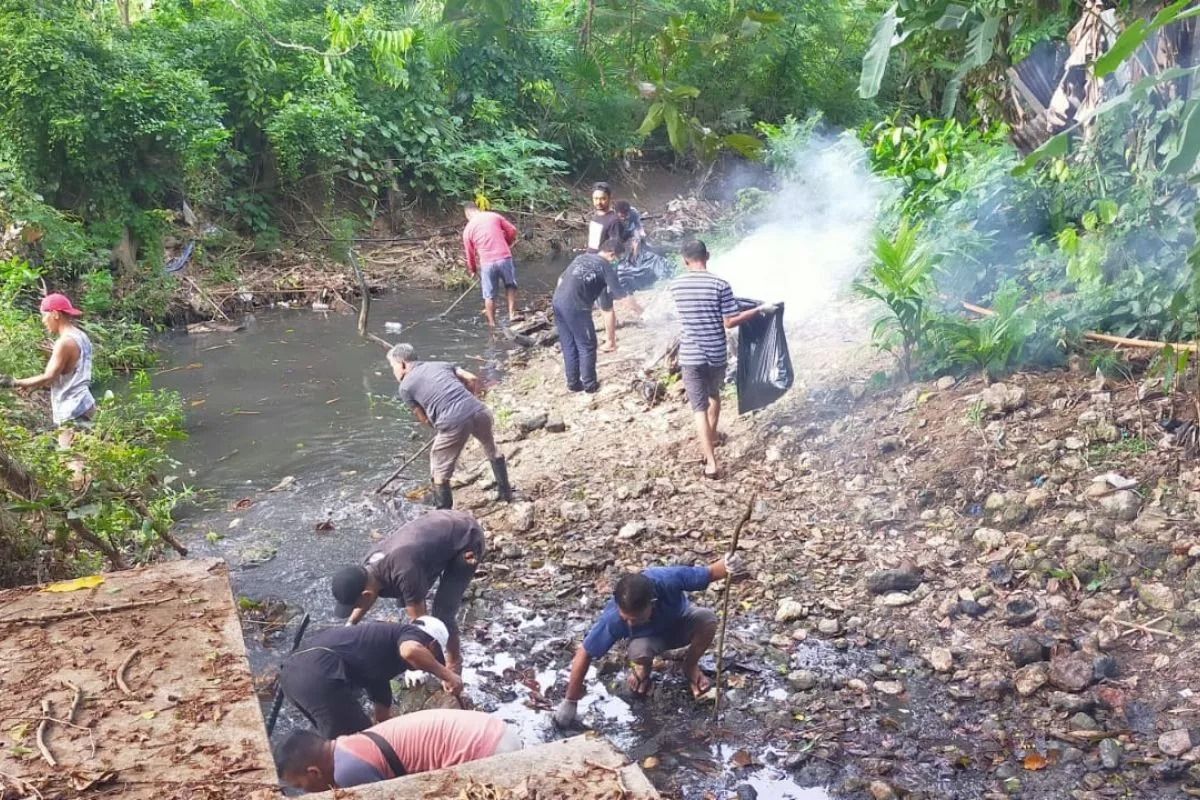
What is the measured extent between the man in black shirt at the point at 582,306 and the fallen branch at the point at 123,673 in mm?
6033

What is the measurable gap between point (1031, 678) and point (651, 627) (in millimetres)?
1813

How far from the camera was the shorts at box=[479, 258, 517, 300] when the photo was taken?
11883 mm

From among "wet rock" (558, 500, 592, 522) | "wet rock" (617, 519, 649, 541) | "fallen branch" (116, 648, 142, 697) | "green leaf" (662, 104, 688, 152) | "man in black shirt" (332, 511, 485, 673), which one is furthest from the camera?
"wet rock" (558, 500, 592, 522)

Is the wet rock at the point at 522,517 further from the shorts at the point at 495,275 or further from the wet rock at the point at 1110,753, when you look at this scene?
the shorts at the point at 495,275

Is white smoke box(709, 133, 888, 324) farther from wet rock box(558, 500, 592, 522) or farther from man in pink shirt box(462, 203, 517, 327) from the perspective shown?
wet rock box(558, 500, 592, 522)

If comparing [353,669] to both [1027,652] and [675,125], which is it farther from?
[1027,652]

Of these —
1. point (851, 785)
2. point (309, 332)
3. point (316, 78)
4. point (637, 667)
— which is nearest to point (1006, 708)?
point (851, 785)

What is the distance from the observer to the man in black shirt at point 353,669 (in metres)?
4.41

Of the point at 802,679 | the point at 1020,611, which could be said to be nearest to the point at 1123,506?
the point at 1020,611

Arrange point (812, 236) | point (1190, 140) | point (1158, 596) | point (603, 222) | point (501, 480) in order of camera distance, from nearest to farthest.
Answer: point (1190, 140), point (1158, 596), point (501, 480), point (603, 222), point (812, 236)

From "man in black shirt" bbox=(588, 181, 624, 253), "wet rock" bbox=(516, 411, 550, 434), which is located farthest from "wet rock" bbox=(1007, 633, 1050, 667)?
"man in black shirt" bbox=(588, 181, 624, 253)

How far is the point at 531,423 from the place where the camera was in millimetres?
8891

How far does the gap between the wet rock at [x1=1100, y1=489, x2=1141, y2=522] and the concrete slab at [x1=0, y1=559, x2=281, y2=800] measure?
4.79 m

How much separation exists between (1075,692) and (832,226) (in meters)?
7.97
